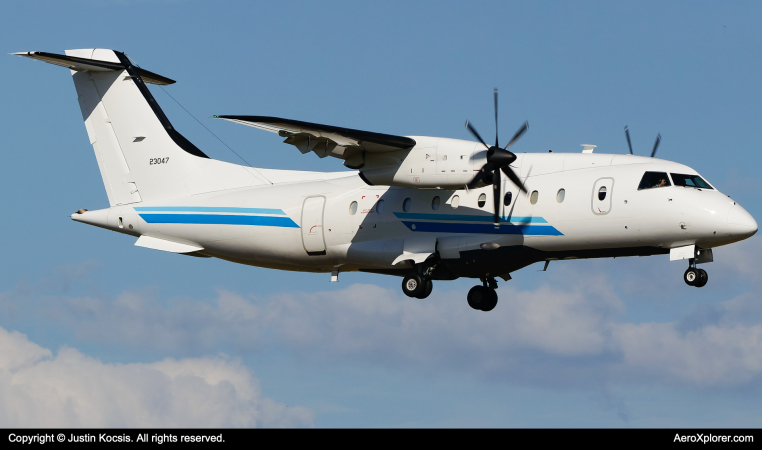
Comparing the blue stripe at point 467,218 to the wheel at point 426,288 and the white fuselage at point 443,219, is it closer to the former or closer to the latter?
the white fuselage at point 443,219

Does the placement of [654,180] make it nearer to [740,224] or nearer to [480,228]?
[740,224]

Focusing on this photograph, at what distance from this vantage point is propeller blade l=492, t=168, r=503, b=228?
1870cm

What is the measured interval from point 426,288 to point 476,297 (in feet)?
7.02

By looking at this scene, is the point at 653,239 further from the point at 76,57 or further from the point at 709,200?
the point at 76,57

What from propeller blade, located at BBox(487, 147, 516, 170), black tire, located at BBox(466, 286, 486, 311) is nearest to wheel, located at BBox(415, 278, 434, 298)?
black tire, located at BBox(466, 286, 486, 311)

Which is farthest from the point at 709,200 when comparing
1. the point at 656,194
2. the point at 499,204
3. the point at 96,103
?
the point at 96,103

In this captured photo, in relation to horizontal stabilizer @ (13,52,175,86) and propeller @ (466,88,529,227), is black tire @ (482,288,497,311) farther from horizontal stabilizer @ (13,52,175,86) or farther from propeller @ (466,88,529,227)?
horizontal stabilizer @ (13,52,175,86)

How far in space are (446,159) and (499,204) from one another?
153 centimetres

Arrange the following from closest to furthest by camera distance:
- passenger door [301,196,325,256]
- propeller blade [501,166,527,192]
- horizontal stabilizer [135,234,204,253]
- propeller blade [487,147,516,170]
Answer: propeller blade [487,147,516,170] < propeller blade [501,166,527,192] < passenger door [301,196,325,256] < horizontal stabilizer [135,234,204,253]

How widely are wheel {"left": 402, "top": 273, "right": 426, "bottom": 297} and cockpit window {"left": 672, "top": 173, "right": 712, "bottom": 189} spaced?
5950mm

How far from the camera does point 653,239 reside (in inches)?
703

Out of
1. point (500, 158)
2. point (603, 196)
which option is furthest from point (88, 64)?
point (603, 196)

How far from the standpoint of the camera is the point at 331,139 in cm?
1931

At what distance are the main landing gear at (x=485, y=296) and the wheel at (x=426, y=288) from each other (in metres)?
1.93
